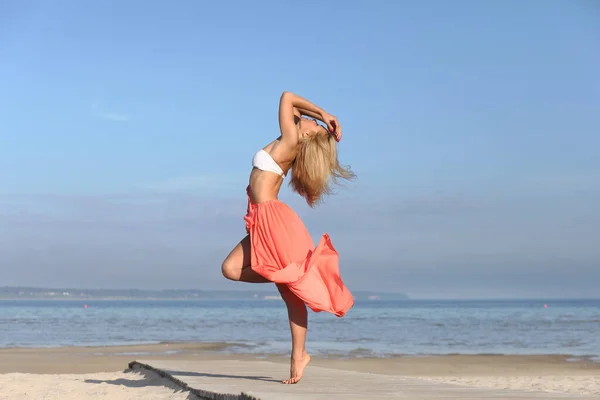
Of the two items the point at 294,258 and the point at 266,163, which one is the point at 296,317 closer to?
the point at 294,258

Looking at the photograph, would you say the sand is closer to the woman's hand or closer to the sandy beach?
the sandy beach

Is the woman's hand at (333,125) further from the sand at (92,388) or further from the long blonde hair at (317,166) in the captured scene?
the sand at (92,388)

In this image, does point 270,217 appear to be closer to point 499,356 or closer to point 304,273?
point 304,273

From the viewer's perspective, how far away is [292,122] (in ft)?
17.5

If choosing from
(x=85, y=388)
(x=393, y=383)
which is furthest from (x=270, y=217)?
(x=85, y=388)

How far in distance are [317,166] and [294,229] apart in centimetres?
45

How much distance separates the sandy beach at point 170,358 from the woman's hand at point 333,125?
8.00ft

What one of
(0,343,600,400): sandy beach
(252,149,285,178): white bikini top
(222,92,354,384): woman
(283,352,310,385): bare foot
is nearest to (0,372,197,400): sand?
(0,343,600,400): sandy beach

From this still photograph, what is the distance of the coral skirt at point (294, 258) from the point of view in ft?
16.9

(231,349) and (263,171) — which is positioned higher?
(263,171)

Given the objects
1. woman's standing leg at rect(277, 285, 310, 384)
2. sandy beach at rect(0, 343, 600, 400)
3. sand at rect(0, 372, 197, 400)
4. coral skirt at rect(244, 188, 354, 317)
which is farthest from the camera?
sandy beach at rect(0, 343, 600, 400)

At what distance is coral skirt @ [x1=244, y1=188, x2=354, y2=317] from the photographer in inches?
202

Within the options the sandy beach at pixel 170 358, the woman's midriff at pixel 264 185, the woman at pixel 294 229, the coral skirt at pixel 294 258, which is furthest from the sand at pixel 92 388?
the woman's midriff at pixel 264 185

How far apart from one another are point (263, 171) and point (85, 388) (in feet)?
12.1
